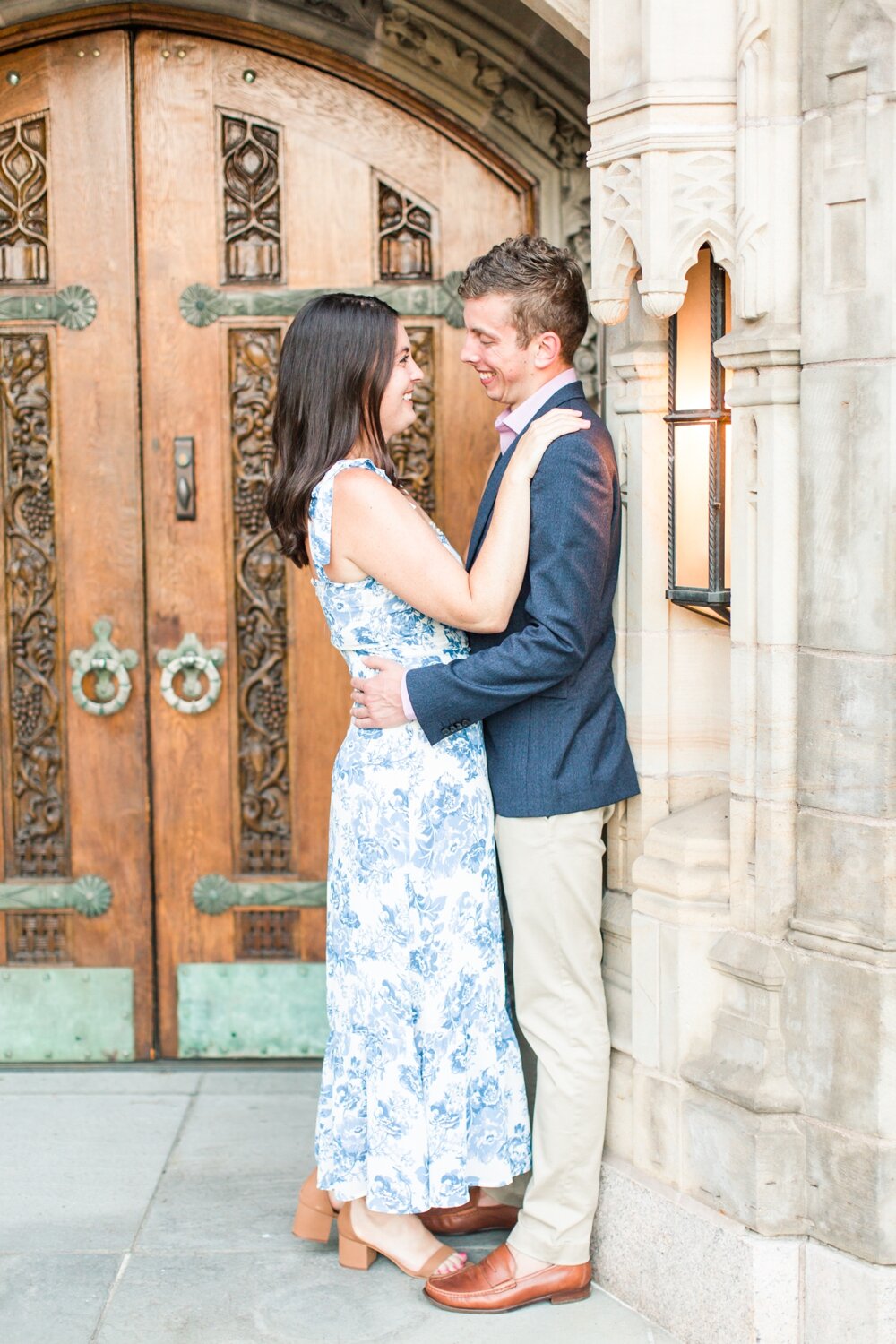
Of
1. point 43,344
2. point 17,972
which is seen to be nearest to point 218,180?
point 43,344

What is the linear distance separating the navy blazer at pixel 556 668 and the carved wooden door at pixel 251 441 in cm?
99

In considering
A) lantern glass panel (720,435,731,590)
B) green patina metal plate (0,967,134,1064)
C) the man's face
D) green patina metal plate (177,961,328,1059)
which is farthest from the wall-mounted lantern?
green patina metal plate (0,967,134,1064)

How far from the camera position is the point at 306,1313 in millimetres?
2795

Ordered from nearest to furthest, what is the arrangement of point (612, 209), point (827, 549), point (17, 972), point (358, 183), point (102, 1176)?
point (827, 549) < point (612, 209) < point (102, 1176) < point (358, 183) < point (17, 972)

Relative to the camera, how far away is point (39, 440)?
373cm

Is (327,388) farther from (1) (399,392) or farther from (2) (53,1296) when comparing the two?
(2) (53,1296)

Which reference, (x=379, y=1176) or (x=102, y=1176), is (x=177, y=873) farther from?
(x=379, y=1176)

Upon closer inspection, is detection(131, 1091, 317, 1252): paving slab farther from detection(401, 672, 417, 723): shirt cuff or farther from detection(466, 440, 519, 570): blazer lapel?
detection(466, 440, 519, 570): blazer lapel

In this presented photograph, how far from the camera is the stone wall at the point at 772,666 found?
2402 mm

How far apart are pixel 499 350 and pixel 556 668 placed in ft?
1.85

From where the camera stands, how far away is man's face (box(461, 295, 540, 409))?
2.68 metres

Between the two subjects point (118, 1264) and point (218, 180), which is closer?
point (118, 1264)

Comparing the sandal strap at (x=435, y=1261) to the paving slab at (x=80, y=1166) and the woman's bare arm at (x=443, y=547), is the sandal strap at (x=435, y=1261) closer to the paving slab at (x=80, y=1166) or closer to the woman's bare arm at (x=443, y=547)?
the paving slab at (x=80, y=1166)

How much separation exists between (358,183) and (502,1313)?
8.04 feet
